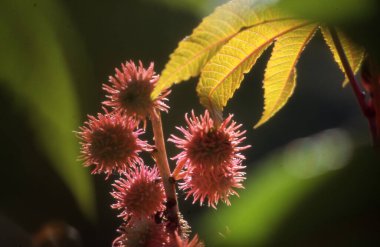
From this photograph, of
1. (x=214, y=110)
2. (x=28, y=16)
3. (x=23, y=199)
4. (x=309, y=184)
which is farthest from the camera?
(x=23, y=199)

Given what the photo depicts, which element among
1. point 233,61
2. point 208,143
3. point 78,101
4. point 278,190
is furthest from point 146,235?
point 78,101

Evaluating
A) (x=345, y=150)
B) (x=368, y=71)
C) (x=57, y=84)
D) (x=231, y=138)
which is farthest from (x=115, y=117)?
(x=57, y=84)

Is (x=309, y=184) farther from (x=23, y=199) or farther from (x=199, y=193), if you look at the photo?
(x=23, y=199)

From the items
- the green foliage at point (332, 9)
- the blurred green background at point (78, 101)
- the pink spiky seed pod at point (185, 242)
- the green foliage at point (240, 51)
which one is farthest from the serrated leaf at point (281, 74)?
the green foliage at point (332, 9)

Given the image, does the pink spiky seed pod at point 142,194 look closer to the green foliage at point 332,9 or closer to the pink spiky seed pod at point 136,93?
the pink spiky seed pod at point 136,93

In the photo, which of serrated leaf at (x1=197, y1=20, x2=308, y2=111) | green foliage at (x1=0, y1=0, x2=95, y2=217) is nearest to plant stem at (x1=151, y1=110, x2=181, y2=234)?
serrated leaf at (x1=197, y1=20, x2=308, y2=111)

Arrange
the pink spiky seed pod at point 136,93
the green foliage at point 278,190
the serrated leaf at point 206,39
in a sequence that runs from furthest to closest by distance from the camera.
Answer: the pink spiky seed pod at point 136,93, the serrated leaf at point 206,39, the green foliage at point 278,190

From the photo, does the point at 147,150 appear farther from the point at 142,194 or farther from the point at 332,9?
the point at 332,9
